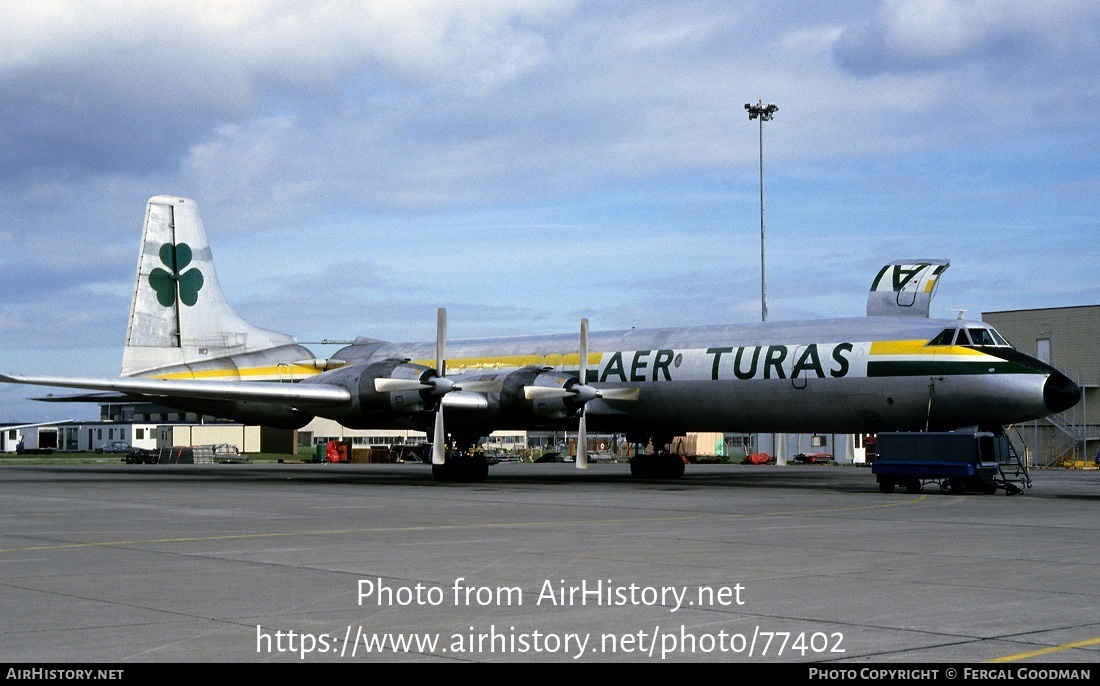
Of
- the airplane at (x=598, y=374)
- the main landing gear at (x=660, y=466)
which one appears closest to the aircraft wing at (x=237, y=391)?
the airplane at (x=598, y=374)

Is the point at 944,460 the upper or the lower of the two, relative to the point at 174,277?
lower

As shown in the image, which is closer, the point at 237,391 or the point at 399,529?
the point at 399,529

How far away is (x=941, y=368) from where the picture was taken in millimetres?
28281

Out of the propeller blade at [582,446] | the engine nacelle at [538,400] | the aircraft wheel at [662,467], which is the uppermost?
the engine nacelle at [538,400]

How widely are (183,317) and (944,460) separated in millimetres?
25294

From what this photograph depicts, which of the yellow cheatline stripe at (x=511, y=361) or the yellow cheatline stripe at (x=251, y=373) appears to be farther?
the yellow cheatline stripe at (x=251, y=373)

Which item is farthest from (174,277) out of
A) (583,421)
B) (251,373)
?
(583,421)

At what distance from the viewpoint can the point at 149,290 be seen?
126ft

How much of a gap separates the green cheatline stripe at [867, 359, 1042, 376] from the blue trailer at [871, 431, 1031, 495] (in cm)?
153

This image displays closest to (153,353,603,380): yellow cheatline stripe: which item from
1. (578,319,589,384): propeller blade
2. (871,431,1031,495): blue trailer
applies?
(578,319,589,384): propeller blade

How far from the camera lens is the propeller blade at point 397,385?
105 feet

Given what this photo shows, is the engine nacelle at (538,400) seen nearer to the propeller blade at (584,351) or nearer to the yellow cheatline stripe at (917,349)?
the propeller blade at (584,351)

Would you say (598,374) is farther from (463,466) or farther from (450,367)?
(450,367)

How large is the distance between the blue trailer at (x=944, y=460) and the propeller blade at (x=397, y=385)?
41.4ft
